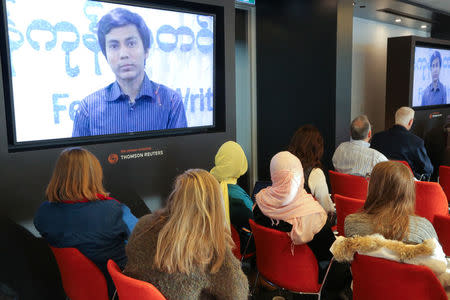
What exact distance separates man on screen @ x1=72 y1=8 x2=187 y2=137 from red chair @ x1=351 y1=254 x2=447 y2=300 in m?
2.54

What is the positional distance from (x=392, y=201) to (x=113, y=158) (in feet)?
8.05

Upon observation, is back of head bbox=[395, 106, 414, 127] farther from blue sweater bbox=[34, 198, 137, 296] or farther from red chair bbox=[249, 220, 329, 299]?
blue sweater bbox=[34, 198, 137, 296]

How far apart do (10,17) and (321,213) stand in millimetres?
2587

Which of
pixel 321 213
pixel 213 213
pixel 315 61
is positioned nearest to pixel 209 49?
pixel 315 61

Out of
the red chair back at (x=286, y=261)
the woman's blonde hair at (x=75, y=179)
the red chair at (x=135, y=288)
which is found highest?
the woman's blonde hair at (x=75, y=179)

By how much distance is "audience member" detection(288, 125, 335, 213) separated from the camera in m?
3.05

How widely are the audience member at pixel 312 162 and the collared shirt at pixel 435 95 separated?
4901 millimetres

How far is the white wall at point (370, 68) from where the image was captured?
7.20 meters

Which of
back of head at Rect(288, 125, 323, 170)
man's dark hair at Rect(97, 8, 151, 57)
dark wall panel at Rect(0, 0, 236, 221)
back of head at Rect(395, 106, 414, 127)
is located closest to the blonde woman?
back of head at Rect(288, 125, 323, 170)

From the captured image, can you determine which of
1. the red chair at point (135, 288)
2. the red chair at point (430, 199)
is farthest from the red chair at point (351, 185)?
the red chair at point (135, 288)

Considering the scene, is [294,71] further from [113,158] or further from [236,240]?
[236,240]

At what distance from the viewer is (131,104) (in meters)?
3.82

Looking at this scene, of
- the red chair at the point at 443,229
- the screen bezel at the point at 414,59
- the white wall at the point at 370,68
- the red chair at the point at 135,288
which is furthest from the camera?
the white wall at the point at 370,68

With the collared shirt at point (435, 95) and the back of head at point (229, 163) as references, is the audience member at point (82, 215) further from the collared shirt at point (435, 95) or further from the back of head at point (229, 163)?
the collared shirt at point (435, 95)
